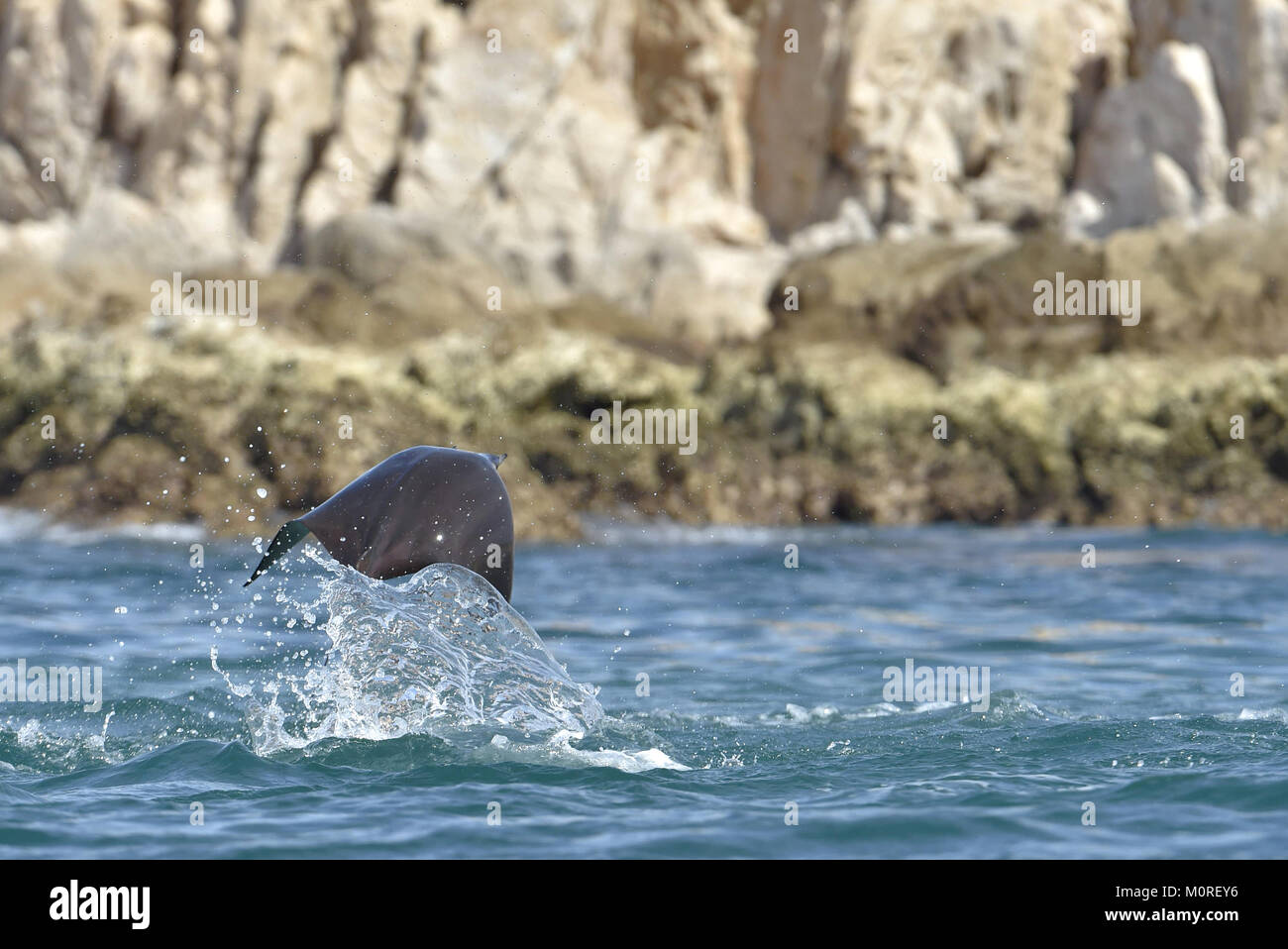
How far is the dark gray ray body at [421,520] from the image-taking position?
679cm

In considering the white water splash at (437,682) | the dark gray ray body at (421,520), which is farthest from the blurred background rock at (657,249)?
the dark gray ray body at (421,520)

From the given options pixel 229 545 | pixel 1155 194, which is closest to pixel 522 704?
pixel 229 545

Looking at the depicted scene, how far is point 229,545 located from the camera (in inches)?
674

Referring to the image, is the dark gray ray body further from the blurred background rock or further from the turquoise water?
the blurred background rock

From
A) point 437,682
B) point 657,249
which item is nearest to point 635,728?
point 437,682

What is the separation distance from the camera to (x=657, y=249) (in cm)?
2811

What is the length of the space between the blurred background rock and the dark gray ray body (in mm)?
11440

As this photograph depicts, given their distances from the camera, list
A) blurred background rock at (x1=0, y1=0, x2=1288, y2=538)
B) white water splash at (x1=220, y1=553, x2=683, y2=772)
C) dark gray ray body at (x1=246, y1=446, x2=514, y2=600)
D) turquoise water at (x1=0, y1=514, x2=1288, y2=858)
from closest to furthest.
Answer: turquoise water at (x1=0, y1=514, x2=1288, y2=858), dark gray ray body at (x1=246, y1=446, x2=514, y2=600), white water splash at (x1=220, y1=553, x2=683, y2=772), blurred background rock at (x1=0, y1=0, x2=1288, y2=538)

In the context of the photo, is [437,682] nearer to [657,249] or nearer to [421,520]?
[421,520]

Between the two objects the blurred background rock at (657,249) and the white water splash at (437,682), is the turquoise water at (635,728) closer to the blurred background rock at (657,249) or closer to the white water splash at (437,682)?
the white water splash at (437,682)

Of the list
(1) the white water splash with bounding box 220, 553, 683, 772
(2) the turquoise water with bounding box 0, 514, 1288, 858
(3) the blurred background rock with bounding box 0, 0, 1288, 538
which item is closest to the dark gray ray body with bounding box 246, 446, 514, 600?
(1) the white water splash with bounding box 220, 553, 683, 772

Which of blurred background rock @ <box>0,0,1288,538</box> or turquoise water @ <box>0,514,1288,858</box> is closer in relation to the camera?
turquoise water @ <box>0,514,1288,858</box>

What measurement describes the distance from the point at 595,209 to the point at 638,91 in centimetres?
357

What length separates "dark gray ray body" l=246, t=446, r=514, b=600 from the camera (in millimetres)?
6793
